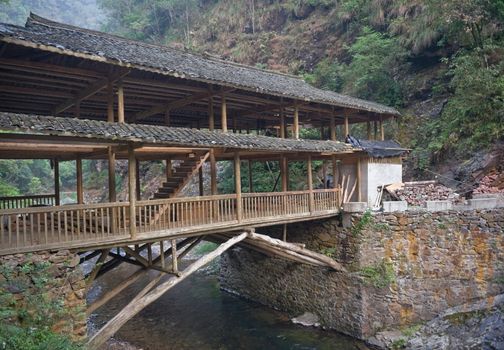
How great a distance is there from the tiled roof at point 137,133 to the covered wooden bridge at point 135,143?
2cm

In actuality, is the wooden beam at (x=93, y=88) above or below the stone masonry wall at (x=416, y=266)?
above

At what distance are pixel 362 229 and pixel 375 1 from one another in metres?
19.1

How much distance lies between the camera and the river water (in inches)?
452

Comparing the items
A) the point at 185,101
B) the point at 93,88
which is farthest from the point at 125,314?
the point at 185,101

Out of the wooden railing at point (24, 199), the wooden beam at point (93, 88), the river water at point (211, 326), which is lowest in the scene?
the river water at point (211, 326)

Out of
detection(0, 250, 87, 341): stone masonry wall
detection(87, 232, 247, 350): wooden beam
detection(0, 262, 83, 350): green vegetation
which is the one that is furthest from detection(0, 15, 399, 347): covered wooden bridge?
detection(0, 262, 83, 350): green vegetation

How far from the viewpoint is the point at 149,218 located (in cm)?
859

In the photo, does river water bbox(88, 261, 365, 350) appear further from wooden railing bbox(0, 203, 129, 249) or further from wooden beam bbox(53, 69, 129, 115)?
wooden beam bbox(53, 69, 129, 115)

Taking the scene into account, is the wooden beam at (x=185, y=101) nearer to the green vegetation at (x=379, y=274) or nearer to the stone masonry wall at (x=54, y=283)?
the stone masonry wall at (x=54, y=283)

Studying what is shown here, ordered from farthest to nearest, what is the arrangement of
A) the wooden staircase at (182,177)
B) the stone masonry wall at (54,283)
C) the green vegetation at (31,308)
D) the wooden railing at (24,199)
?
1. the wooden railing at (24,199)
2. the wooden staircase at (182,177)
3. the stone masonry wall at (54,283)
4. the green vegetation at (31,308)

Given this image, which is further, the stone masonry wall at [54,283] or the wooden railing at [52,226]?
the wooden railing at [52,226]

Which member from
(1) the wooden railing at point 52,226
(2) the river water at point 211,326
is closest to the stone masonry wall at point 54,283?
(1) the wooden railing at point 52,226

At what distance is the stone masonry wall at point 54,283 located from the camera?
20.0 feet

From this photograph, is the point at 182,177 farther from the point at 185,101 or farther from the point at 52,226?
the point at 52,226
